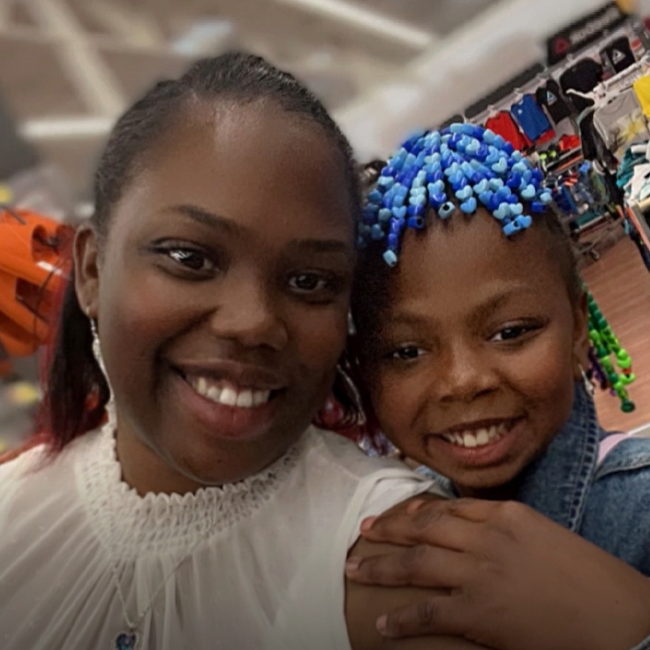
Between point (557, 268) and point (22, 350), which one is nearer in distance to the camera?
point (557, 268)

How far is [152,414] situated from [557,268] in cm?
55

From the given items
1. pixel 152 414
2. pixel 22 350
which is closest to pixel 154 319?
pixel 152 414

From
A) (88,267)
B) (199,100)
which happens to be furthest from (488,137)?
(88,267)

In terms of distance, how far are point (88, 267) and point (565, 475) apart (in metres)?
0.67

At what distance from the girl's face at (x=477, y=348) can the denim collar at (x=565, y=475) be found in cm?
3

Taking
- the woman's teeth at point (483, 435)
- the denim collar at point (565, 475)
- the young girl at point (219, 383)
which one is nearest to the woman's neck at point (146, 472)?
the young girl at point (219, 383)

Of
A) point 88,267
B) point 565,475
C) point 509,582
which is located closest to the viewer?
point 509,582

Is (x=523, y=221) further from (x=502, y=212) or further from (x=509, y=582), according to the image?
(x=509, y=582)

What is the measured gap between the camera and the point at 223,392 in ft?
1.91

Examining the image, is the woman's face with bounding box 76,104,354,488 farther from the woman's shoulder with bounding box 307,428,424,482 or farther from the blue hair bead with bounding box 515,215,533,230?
the blue hair bead with bounding box 515,215,533,230

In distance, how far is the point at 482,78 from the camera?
886 mm

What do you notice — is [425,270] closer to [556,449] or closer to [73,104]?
[556,449]

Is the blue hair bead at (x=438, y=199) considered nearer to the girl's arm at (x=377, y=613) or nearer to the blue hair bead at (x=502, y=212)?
the blue hair bead at (x=502, y=212)

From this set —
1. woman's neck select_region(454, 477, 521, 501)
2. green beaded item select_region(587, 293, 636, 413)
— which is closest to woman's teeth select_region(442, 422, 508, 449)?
woman's neck select_region(454, 477, 521, 501)
